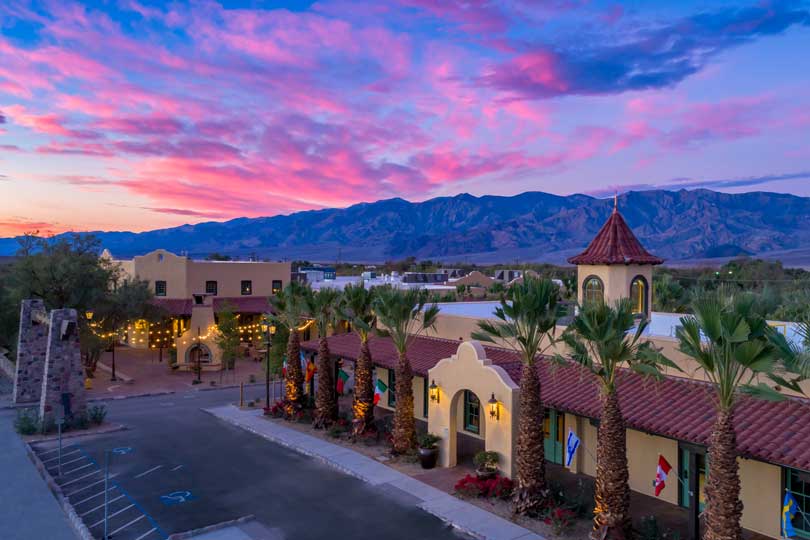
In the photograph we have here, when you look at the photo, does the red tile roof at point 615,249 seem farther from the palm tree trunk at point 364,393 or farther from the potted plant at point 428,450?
the palm tree trunk at point 364,393

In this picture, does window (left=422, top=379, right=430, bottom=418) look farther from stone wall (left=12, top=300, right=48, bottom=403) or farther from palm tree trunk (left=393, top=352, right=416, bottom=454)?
stone wall (left=12, top=300, right=48, bottom=403)

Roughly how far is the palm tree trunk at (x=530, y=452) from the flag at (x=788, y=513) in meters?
5.38

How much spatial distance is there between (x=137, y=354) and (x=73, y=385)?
2319 cm

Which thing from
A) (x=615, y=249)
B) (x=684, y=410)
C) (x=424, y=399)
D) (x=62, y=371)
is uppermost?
(x=615, y=249)

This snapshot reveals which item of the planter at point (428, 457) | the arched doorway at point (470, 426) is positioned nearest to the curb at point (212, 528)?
the planter at point (428, 457)

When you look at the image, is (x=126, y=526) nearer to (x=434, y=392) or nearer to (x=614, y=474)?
(x=434, y=392)

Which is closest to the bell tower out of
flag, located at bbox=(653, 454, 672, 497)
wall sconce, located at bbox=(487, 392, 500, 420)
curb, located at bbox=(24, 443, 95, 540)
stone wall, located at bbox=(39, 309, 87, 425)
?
wall sconce, located at bbox=(487, 392, 500, 420)

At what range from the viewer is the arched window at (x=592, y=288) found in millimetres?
22591

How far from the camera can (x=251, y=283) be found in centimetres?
5203

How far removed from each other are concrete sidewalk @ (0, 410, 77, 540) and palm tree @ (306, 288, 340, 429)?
9.99 meters

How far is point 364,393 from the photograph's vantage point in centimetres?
2303

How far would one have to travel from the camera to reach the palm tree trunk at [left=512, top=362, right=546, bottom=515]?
15.7 meters

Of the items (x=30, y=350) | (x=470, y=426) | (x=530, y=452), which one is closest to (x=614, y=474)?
(x=530, y=452)

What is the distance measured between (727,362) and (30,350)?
1227 inches
